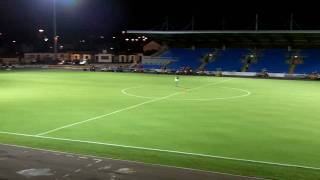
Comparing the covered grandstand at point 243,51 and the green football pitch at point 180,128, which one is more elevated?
the covered grandstand at point 243,51

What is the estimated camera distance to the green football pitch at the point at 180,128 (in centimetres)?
1380

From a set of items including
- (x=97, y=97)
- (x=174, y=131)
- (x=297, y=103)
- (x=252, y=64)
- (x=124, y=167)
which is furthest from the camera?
(x=252, y=64)

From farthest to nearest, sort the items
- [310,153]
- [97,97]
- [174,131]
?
[97,97] < [174,131] < [310,153]

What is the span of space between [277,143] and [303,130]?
3.18m

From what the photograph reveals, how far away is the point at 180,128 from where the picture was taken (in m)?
19.2

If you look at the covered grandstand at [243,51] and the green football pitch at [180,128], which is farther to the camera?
the covered grandstand at [243,51]

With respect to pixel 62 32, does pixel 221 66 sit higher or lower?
lower

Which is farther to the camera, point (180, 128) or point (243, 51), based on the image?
point (243, 51)

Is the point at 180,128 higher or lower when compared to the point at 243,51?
lower

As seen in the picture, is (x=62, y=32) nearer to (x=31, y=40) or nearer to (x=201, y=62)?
(x=31, y=40)

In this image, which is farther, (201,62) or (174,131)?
(201,62)

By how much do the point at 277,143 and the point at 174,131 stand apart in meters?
4.41

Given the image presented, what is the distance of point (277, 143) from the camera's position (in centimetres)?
1625

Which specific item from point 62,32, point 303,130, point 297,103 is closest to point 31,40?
point 62,32
